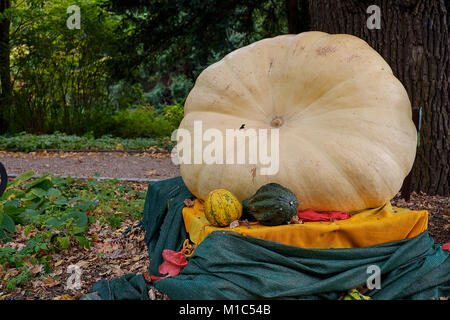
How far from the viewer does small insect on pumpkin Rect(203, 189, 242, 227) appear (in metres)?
2.58

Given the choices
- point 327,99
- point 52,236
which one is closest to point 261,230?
point 327,99

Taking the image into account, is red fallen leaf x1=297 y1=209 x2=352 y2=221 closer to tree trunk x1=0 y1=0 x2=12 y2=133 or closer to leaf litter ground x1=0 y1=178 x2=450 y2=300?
leaf litter ground x1=0 y1=178 x2=450 y2=300

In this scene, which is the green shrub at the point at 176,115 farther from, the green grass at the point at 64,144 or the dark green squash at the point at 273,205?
the dark green squash at the point at 273,205

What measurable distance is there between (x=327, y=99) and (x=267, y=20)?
5.99m

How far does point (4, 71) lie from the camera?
1075 cm

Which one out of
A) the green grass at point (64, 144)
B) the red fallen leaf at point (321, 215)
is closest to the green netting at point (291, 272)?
the red fallen leaf at point (321, 215)

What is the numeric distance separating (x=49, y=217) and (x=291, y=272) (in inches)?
93.9

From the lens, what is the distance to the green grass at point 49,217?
3.06m

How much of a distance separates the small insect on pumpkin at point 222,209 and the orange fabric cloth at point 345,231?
5 centimetres

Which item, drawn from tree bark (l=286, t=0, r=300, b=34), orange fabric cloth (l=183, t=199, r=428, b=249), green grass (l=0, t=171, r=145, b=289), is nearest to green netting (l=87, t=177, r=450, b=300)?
orange fabric cloth (l=183, t=199, r=428, b=249)

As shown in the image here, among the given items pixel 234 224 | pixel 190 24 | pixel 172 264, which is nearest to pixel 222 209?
pixel 234 224

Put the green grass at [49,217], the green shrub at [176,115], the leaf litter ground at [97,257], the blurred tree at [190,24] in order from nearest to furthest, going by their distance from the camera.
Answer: the leaf litter ground at [97,257]
the green grass at [49,217]
the blurred tree at [190,24]
the green shrub at [176,115]

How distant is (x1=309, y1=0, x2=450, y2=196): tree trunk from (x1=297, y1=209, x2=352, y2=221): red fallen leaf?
6.24 feet

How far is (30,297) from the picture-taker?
2.67m
